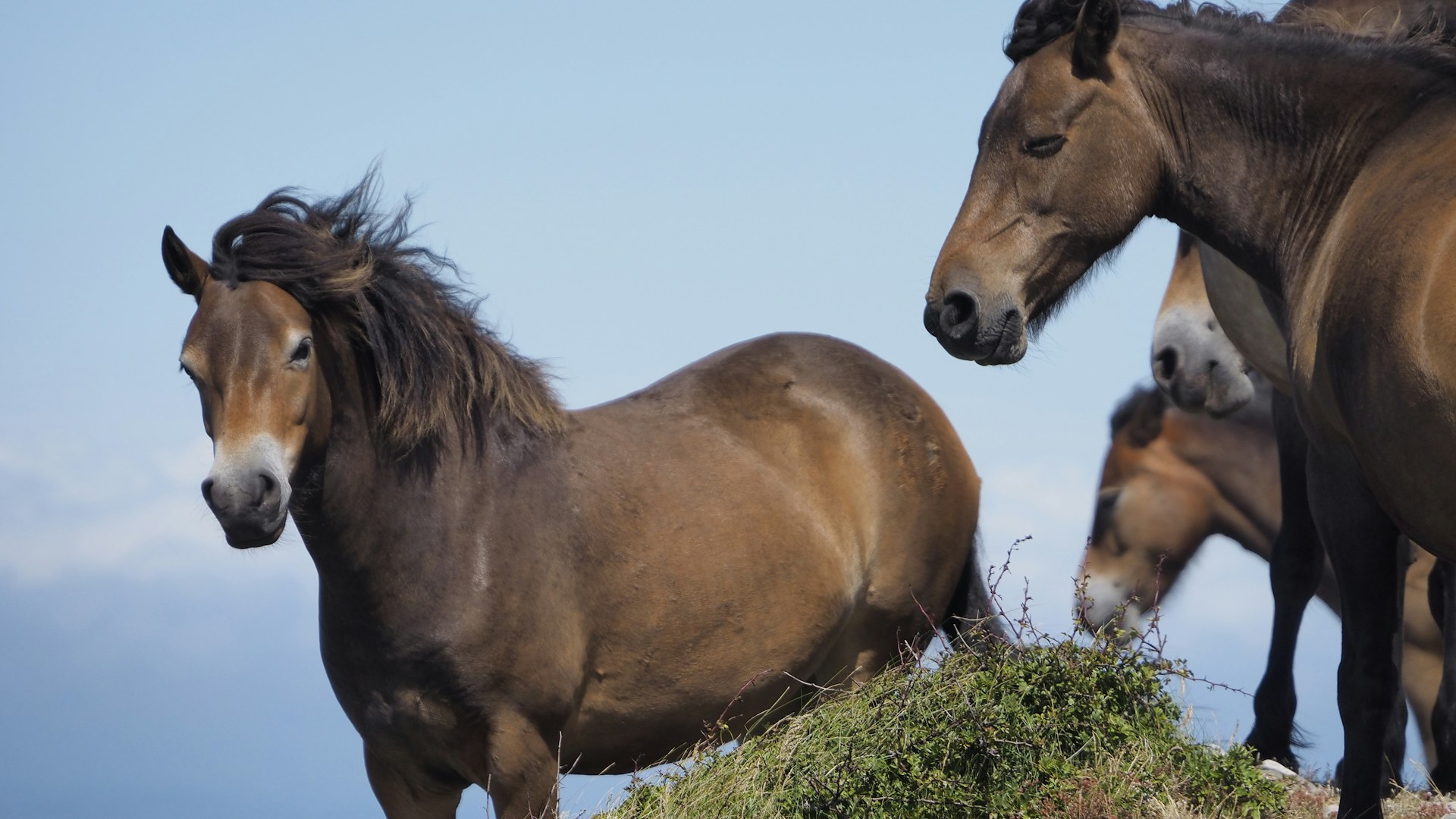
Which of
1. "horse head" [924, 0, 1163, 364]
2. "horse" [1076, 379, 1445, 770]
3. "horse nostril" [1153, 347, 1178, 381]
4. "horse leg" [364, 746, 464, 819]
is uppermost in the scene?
"horse head" [924, 0, 1163, 364]

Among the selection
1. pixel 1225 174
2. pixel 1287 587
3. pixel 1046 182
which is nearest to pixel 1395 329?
pixel 1225 174

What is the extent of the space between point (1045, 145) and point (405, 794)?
315 cm

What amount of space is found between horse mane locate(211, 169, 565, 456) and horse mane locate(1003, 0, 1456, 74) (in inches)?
87.3

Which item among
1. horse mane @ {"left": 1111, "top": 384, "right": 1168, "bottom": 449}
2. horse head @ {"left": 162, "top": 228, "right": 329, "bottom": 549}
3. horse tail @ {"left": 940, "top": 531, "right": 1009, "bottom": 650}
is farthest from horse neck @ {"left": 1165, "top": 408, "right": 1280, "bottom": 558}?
horse head @ {"left": 162, "top": 228, "right": 329, "bottom": 549}

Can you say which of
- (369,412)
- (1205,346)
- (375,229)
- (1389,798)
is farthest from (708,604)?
(1205,346)

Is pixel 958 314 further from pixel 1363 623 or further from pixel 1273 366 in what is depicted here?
pixel 1273 366

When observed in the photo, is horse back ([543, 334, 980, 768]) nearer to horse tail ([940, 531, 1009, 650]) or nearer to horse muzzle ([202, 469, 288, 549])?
horse tail ([940, 531, 1009, 650])

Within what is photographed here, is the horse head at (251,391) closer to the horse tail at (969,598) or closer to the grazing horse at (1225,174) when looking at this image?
the grazing horse at (1225,174)

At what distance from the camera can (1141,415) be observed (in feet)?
36.6

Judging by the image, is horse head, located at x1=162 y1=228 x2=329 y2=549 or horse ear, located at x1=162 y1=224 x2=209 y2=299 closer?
horse head, located at x1=162 y1=228 x2=329 y2=549

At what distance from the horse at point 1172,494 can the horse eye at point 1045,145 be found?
6.57 meters

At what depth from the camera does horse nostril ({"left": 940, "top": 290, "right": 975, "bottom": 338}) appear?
4.29m

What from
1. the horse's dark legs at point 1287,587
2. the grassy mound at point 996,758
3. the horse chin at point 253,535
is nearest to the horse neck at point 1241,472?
the horse's dark legs at point 1287,587

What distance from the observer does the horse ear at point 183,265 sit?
15.9ft
